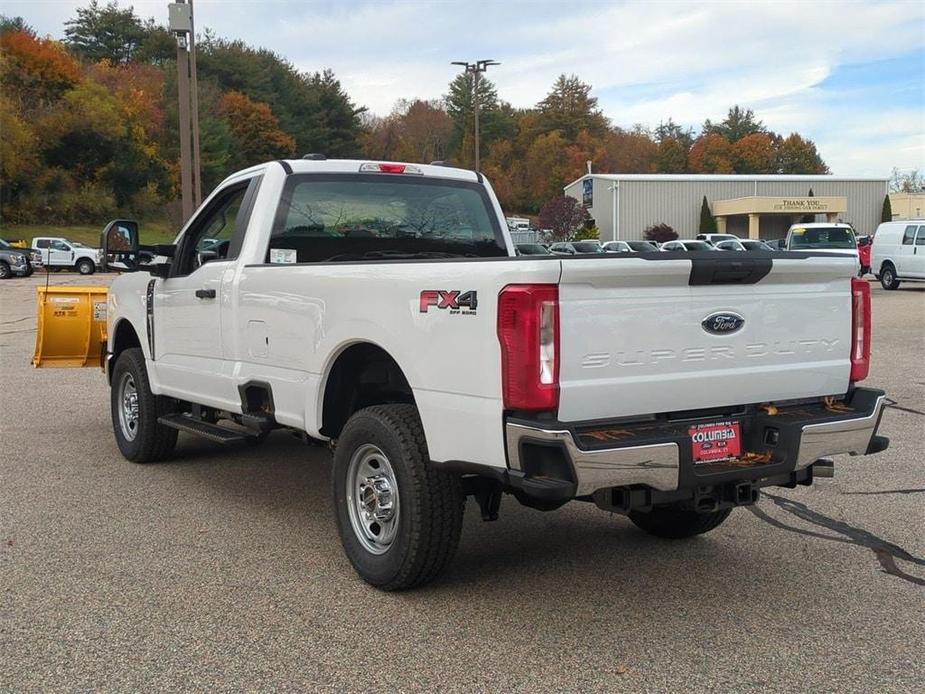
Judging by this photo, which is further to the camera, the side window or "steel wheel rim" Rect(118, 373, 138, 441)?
"steel wheel rim" Rect(118, 373, 138, 441)

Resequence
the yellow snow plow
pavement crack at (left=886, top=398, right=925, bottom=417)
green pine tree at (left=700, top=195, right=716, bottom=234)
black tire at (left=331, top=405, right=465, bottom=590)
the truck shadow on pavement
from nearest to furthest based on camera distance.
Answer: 1. black tire at (left=331, top=405, right=465, bottom=590)
2. the truck shadow on pavement
3. the yellow snow plow
4. pavement crack at (left=886, top=398, right=925, bottom=417)
5. green pine tree at (left=700, top=195, right=716, bottom=234)

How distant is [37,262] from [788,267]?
132ft

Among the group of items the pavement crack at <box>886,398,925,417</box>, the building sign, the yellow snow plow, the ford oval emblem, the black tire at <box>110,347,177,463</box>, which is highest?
the building sign

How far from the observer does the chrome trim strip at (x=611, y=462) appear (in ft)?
11.6

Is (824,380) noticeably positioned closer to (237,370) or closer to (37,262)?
(237,370)

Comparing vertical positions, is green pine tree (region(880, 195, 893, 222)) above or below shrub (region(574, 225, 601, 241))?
above

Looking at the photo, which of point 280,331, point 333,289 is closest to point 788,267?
point 333,289

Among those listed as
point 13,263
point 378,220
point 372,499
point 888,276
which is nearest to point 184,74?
point 378,220

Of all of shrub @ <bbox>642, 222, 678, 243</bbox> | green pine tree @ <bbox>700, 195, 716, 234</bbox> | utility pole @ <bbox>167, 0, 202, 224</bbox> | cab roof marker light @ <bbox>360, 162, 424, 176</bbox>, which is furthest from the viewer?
green pine tree @ <bbox>700, 195, 716, 234</bbox>

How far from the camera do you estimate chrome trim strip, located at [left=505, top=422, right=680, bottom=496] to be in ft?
11.6

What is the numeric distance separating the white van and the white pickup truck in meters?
25.0

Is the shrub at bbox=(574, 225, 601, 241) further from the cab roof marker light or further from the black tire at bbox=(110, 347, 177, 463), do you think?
the cab roof marker light

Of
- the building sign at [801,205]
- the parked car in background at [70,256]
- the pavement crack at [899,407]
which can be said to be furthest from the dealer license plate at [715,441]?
the building sign at [801,205]

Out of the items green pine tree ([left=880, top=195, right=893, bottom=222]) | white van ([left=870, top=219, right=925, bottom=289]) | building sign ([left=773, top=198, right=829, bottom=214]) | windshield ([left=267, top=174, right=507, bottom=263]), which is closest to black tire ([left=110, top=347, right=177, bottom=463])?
windshield ([left=267, top=174, right=507, bottom=263])
